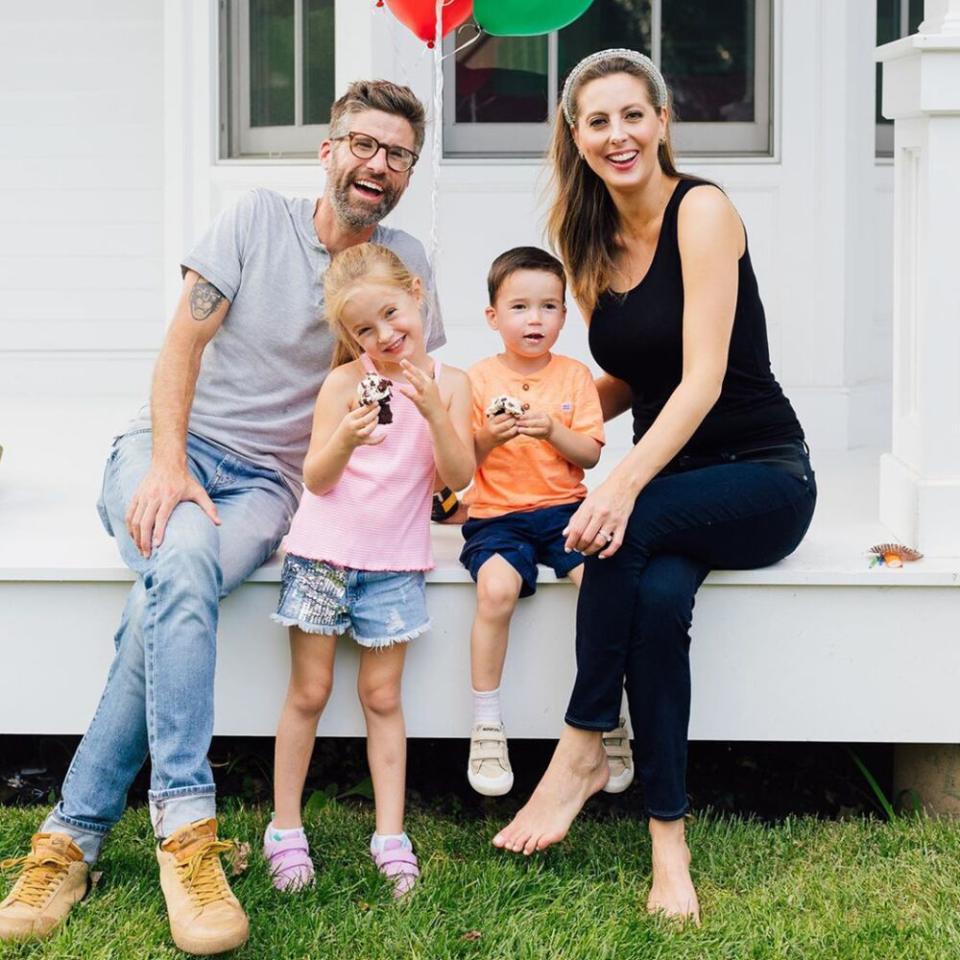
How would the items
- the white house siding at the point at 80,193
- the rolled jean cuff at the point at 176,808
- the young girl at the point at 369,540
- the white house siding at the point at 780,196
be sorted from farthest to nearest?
1. the white house siding at the point at 80,193
2. the white house siding at the point at 780,196
3. the young girl at the point at 369,540
4. the rolled jean cuff at the point at 176,808

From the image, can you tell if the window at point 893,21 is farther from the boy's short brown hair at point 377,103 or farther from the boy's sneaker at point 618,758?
the boy's sneaker at point 618,758

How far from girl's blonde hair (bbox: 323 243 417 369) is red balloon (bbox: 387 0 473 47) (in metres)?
0.90

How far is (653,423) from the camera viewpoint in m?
2.97

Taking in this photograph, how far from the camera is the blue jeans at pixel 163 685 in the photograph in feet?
8.75

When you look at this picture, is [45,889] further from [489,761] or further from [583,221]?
[583,221]

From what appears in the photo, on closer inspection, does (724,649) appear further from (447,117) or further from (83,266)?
(83,266)

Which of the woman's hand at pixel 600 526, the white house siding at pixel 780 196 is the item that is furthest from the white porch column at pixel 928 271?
the white house siding at pixel 780 196

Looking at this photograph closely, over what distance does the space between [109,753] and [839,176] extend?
2966 millimetres

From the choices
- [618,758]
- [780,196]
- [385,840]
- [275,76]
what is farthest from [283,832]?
[780,196]

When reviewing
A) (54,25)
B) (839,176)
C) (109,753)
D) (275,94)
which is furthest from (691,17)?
(109,753)

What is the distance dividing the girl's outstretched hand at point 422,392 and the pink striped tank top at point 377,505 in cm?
11

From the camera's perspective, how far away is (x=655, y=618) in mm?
2756

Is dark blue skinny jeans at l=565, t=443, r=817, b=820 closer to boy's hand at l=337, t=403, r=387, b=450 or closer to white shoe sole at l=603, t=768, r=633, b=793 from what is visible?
white shoe sole at l=603, t=768, r=633, b=793

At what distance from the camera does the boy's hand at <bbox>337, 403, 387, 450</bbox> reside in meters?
2.71
